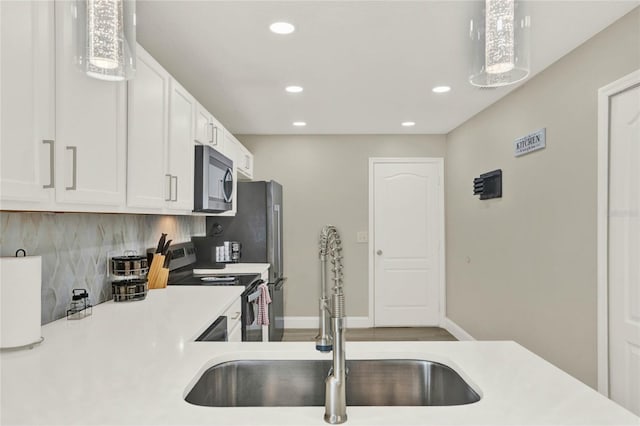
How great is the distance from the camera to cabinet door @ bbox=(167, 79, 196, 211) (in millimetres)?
2467

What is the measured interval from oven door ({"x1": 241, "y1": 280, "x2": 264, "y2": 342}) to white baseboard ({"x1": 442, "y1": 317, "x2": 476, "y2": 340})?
250 centimetres

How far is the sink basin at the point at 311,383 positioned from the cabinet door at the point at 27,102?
0.76m

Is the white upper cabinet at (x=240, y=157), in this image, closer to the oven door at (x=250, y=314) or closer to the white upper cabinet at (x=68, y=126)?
the oven door at (x=250, y=314)

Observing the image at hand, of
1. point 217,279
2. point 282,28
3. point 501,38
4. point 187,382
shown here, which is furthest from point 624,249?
point 217,279

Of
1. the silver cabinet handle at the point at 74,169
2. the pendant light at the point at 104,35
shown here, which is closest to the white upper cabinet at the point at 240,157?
the silver cabinet handle at the point at 74,169

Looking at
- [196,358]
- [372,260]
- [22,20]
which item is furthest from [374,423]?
[372,260]

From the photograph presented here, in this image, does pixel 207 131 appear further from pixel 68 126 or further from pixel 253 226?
pixel 68 126

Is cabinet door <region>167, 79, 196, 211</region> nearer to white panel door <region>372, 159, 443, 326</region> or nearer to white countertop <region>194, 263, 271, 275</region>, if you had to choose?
white countertop <region>194, 263, 271, 275</region>

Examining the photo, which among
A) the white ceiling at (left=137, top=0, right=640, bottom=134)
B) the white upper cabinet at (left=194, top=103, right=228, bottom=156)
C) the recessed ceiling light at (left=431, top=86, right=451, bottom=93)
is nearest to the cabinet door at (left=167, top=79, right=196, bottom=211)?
the white upper cabinet at (left=194, top=103, right=228, bottom=156)

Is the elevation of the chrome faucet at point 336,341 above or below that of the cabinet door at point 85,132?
below

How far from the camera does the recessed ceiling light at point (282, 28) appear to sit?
234 cm

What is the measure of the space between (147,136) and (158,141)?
0.14 meters

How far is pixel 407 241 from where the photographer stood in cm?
539

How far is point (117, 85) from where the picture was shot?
71.2 inches
